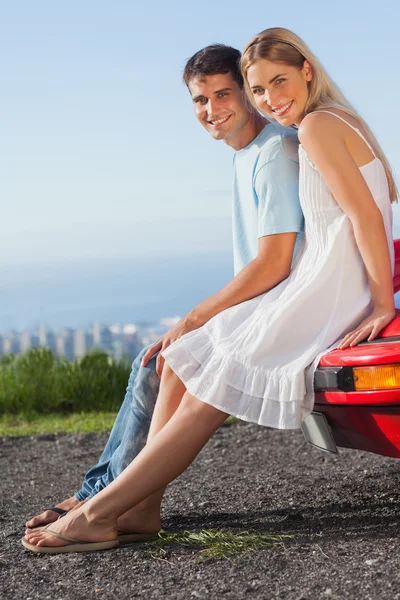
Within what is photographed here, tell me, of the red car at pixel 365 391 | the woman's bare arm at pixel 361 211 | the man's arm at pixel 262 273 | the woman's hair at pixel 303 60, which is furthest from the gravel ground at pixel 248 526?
the woman's hair at pixel 303 60

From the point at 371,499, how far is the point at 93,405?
410 centimetres

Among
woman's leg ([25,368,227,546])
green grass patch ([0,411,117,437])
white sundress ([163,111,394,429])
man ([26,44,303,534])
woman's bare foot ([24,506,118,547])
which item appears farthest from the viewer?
green grass patch ([0,411,117,437])

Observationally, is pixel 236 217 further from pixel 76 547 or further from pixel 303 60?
pixel 76 547

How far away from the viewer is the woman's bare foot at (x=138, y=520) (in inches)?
136

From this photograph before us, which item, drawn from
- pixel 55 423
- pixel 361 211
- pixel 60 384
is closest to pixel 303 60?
Answer: pixel 361 211

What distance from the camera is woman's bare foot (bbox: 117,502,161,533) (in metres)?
3.46

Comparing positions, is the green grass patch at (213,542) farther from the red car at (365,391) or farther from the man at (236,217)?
the red car at (365,391)

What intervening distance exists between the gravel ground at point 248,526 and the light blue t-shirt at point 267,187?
1181 millimetres

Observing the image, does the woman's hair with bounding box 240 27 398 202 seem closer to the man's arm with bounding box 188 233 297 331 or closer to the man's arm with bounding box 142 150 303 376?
the man's arm with bounding box 142 150 303 376

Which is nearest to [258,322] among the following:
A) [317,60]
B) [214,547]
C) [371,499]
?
[214,547]

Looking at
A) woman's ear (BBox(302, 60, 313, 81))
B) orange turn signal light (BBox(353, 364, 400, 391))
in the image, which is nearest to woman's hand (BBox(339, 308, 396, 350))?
orange turn signal light (BBox(353, 364, 400, 391))

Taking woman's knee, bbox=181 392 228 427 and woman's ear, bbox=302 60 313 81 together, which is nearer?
→ woman's knee, bbox=181 392 228 427

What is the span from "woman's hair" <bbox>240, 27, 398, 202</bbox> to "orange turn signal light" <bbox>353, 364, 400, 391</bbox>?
0.86 meters

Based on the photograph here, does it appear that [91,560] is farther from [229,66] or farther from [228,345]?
[229,66]
